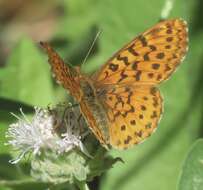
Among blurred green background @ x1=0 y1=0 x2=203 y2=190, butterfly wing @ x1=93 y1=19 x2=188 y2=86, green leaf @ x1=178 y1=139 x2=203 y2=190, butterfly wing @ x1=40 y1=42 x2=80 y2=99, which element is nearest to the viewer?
butterfly wing @ x1=40 y1=42 x2=80 y2=99

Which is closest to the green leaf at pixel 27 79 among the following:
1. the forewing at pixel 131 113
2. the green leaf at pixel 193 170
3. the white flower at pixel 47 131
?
the white flower at pixel 47 131

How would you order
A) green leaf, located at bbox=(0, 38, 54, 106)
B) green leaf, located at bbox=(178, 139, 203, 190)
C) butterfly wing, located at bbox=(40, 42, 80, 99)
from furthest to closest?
green leaf, located at bbox=(0, 38, 54, 106), green leaf, located at bbox=(178, 139, 203, 190), butterfly wing, located at bbox=(40, 42, 80, 99)

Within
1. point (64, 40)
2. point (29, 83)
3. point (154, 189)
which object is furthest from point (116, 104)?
point (64, 40)

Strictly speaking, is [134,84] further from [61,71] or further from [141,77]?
[61,71]

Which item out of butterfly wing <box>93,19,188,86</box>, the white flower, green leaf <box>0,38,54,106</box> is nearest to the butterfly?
butterfly wing <box>93,19,188,86</box>

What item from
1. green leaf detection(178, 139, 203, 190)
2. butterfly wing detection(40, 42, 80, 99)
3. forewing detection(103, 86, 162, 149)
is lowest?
green leaf detection(178, 139, 203, 190)

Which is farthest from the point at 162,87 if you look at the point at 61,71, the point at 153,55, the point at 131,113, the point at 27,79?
the point at 61,71

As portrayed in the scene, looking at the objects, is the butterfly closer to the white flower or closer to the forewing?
the forewing
